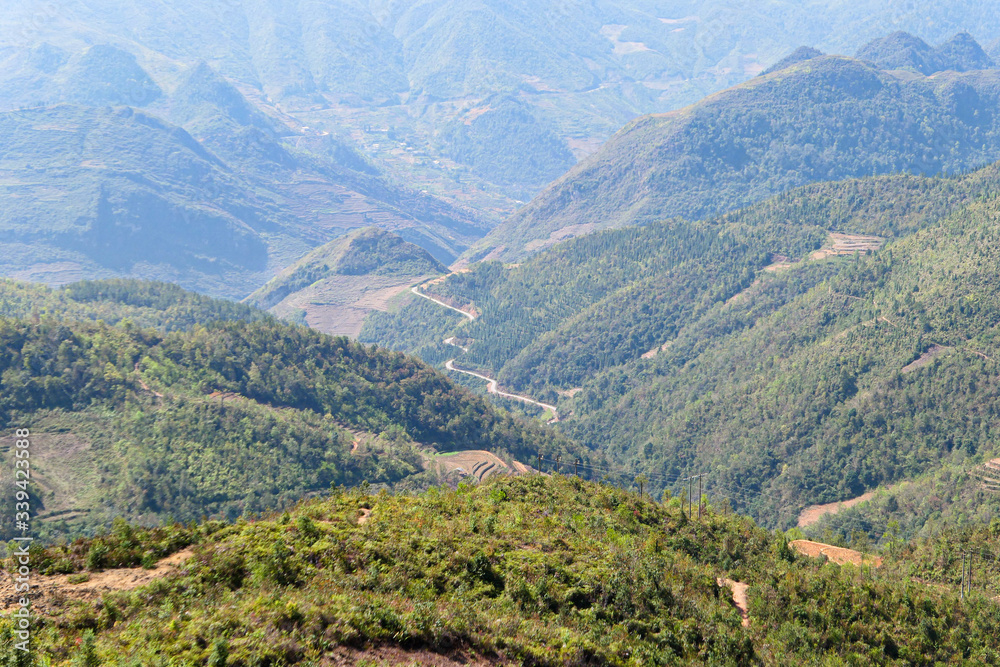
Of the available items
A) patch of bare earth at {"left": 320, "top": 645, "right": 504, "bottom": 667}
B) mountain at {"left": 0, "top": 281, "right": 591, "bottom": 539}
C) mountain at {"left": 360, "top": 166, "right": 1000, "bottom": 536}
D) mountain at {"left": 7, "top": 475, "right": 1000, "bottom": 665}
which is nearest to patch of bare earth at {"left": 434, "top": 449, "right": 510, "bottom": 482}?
mountain at {"left": 0, "top": 281, "right": 591, "bottom": 539}

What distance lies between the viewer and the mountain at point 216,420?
8425 cm

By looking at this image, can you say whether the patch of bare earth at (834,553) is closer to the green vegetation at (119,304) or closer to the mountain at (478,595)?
the mountain at (478,595)

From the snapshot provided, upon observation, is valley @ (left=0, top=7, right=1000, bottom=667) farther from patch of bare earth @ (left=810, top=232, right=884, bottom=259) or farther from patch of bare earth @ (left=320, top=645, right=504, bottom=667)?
patch of bare earth @ (left=810, top=232, right=884, bottom=259)

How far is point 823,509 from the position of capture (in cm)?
11188

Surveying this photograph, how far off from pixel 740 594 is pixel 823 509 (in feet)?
267

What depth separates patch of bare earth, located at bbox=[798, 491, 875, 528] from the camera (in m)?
109

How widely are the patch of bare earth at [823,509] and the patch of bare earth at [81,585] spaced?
10175 cm

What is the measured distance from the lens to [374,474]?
334 feet

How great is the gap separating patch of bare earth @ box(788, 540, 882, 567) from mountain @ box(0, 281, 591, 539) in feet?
176

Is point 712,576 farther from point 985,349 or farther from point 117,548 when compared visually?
point 985,349

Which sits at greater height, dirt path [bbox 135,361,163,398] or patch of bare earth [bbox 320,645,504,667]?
patch of bare earth [bbox 320,645,504,667]

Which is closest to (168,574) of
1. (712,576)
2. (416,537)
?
(416,537)

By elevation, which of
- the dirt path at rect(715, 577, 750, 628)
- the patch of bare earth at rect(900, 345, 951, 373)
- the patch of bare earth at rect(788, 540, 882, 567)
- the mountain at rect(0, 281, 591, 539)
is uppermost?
the dirt path at rect(715, 577, 750, 628)

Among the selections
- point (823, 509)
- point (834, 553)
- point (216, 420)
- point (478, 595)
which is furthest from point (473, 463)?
point (478, 595)
